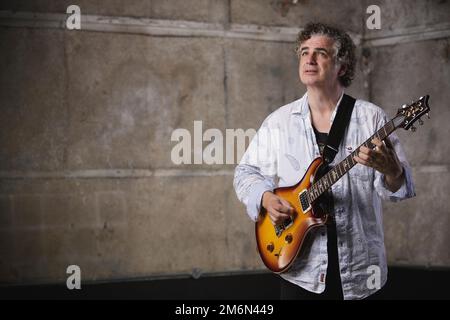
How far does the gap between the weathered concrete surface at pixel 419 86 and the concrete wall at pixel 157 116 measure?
0.04 feet

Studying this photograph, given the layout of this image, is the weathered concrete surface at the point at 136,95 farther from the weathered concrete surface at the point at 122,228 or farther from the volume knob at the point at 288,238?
the volume knob at the point at 288,238

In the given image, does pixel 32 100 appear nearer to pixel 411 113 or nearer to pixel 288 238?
pixel 288 238

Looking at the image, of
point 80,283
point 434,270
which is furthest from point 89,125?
point 434,270

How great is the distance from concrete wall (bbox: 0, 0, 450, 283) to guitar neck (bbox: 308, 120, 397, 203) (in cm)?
210

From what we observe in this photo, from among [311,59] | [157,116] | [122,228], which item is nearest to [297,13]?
[157,116]

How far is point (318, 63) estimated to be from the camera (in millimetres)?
3100

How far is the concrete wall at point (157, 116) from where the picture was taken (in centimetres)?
457

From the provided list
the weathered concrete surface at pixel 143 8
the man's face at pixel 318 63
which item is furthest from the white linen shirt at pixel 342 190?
the weathered concrete surface at pixel 143 8

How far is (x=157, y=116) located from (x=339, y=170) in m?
2.31

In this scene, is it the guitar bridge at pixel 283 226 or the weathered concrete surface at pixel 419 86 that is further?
the weathered concrete surface at pixel 419 86

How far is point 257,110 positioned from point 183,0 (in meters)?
1.09

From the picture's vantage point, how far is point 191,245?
4.93 metres

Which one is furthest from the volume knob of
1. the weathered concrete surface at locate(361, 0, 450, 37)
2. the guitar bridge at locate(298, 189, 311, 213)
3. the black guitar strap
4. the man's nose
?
the weathered concrete surface at locate(361, 0, 450, 37)

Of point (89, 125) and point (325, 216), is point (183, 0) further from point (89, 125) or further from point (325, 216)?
point (325, 216)
